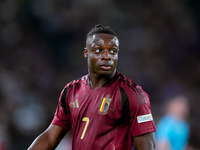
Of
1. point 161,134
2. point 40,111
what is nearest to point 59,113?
point 161,134

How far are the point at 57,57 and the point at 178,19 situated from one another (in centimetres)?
377

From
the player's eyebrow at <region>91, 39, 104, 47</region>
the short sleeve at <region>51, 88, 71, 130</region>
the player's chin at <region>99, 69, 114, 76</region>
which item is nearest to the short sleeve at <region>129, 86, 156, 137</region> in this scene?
the player's chin at <region>99, 69, 114, 76</region>

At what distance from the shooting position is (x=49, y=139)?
8.91ft

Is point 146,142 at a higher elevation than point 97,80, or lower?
lower

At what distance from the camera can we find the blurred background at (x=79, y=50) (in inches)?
275

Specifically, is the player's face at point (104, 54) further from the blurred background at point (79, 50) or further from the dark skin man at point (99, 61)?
the blurred background at point (79, 50)

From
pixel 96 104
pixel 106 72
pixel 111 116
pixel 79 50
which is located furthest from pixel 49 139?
pixel 79 50

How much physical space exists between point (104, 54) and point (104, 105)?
0.46 m

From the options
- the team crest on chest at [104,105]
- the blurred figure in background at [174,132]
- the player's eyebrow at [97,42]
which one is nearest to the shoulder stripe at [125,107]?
the team crest on chest at [104,105]

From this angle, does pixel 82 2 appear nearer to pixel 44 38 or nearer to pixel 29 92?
pixel 44 38

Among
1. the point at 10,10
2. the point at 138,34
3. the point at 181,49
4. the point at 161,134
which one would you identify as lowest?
the point at 161,134

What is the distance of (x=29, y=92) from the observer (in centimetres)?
705

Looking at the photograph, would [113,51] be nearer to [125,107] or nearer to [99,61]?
[99,61]

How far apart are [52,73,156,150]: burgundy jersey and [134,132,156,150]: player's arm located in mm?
35
